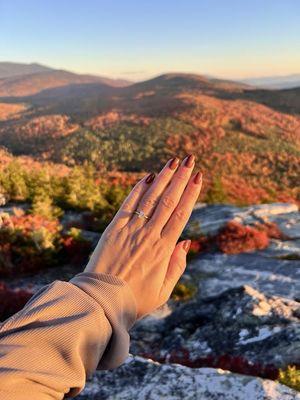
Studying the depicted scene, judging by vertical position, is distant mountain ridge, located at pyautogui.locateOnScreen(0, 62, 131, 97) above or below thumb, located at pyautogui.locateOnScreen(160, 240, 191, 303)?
above

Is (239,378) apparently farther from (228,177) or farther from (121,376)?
(228,177)

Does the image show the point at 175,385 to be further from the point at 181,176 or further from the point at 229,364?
the point at 181,176

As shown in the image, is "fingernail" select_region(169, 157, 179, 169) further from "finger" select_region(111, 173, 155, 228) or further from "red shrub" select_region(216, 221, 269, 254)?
"red shrub" select_region(216, 221, 269, 254)

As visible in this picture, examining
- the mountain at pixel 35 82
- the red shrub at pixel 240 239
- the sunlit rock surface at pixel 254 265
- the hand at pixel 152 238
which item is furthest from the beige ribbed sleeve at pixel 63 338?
the mountain at pixel 35 82

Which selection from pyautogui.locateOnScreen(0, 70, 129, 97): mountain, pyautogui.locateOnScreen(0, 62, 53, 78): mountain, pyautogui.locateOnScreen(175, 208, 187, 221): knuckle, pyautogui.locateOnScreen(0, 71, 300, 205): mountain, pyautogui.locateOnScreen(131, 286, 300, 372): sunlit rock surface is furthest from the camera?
pyautogui.locateOnScreen(0, 62, 53, 78): mountain

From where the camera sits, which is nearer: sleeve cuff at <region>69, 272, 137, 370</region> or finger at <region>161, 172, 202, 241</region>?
sleeve cuff at <region>69, 272, 137, 370</region>

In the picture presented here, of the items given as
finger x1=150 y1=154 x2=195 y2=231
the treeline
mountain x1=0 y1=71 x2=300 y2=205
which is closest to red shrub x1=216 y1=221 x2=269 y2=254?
the treeline

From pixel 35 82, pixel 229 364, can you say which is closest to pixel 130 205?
pixel 229 364
